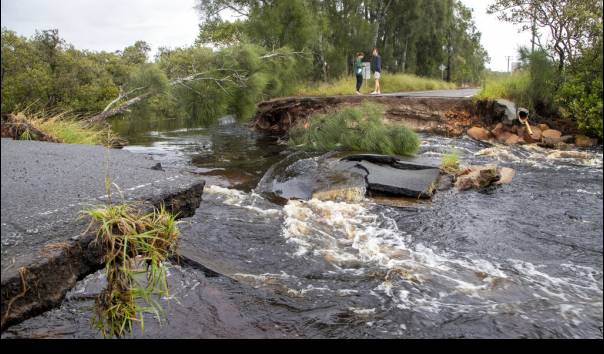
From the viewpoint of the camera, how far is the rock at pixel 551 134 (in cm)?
1103

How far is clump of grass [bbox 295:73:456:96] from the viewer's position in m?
20.2

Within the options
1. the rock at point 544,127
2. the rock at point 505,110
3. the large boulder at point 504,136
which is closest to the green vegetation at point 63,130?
the large boulder at point 504,136

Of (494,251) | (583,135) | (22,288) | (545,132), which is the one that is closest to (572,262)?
(494,251)

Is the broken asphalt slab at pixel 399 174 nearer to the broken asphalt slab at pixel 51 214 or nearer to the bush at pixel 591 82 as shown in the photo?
the bush at pixel 591 82

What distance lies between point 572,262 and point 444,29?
92.2 feet

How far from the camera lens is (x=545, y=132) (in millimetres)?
11383

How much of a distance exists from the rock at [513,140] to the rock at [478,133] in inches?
24.9

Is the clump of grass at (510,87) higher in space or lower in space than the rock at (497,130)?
higher

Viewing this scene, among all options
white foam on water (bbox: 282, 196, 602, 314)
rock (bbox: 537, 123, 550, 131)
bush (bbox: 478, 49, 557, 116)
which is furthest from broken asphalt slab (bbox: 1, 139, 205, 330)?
rock (bbox: 537, 123, 550, 131)

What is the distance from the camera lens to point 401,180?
7469mm

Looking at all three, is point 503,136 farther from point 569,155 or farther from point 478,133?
point 569,155

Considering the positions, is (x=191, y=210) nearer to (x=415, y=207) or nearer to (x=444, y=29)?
(x=415, y=207)

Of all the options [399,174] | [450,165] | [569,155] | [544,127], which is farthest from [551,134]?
[399,174]
